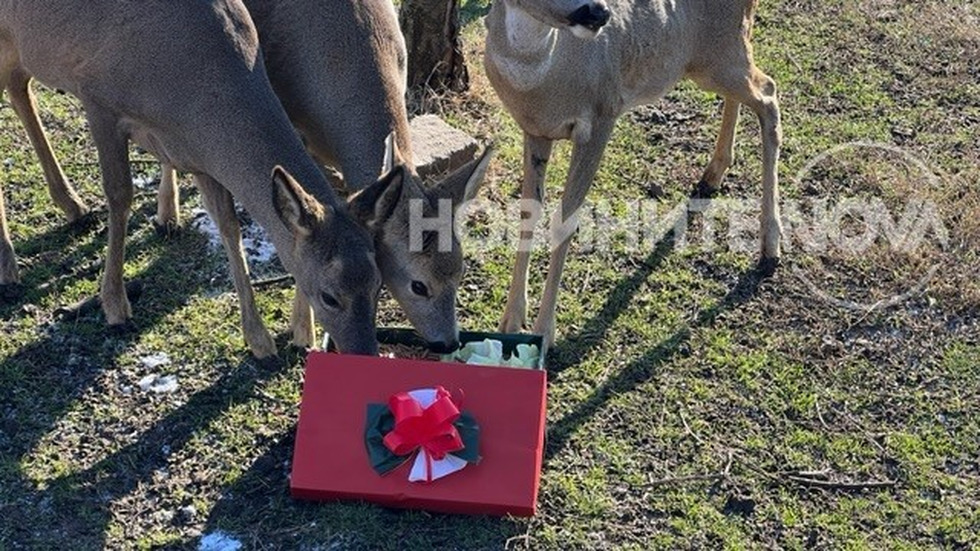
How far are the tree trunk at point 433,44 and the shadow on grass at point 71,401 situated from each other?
2037mm

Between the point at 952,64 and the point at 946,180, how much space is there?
1.76 meters

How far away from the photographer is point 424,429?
16.9 ft

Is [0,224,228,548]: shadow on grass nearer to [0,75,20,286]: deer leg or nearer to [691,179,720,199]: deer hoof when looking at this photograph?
[0,75,20,286]: deer leg

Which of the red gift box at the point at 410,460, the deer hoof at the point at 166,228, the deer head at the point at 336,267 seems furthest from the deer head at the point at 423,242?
the deer hoof at the point at 166,228

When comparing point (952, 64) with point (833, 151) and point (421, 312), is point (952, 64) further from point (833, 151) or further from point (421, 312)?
point (421, 312)

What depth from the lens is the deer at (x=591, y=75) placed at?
596 centimetres

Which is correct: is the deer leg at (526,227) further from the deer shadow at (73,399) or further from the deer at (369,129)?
the deer shadow at (73,399)

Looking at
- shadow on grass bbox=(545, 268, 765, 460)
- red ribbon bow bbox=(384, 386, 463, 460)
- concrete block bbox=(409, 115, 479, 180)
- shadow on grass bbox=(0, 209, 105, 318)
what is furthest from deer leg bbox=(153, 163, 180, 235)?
red ribbon bow bbox=(384, 386, 463, 460)

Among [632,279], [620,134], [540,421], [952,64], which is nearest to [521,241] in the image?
[632,279]

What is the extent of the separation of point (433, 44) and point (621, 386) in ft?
9.91

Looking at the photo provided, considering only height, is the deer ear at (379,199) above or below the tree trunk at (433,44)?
above

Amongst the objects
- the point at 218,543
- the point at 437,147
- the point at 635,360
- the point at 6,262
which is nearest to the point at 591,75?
the point at 635,360

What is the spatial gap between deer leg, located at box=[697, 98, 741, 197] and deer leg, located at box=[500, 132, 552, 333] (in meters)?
1.51

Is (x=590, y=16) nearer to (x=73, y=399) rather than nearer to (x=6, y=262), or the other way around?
(x=73, y=399)
